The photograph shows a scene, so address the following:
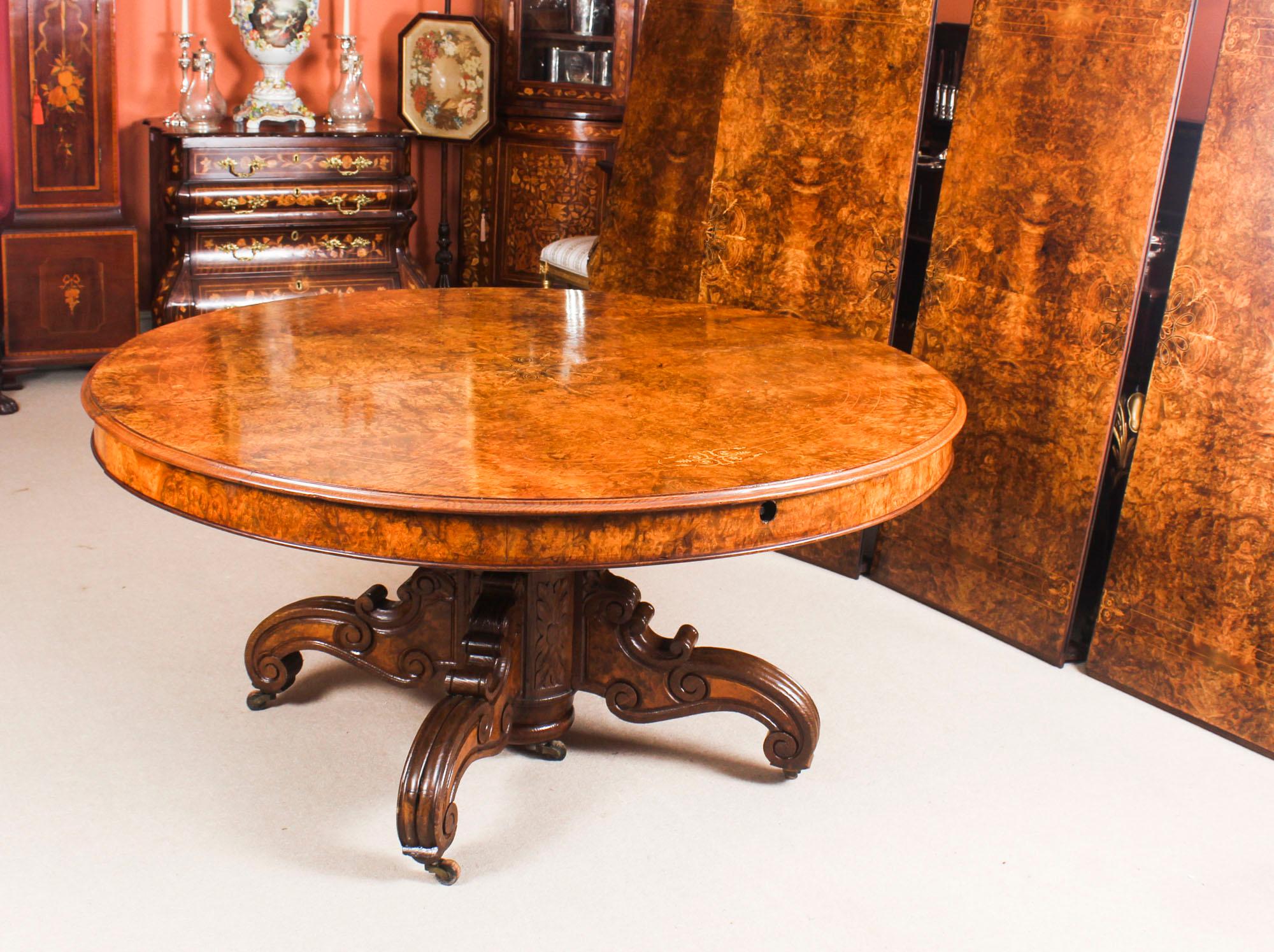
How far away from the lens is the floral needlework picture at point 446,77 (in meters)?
5.43

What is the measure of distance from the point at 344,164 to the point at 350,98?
294mm

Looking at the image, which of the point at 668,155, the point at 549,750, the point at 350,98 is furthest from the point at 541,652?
the point at 350,98

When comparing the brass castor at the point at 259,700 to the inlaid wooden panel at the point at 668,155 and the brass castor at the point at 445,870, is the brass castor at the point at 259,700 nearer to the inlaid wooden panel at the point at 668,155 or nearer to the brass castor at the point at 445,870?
the brass castor at the point at 445,870

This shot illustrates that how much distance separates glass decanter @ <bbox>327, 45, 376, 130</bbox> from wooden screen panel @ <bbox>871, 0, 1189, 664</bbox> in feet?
9.10

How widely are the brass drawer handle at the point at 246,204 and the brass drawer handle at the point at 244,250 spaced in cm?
12

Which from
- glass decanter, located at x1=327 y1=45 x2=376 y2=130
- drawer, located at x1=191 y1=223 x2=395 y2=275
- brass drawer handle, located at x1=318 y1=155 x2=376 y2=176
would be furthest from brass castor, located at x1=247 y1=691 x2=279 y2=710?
glass decanter, located at x1=327 y1=45 x2=376 y2=130

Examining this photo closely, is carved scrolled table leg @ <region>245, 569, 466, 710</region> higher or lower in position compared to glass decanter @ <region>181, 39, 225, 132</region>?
lower

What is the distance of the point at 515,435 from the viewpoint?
72.9 inches

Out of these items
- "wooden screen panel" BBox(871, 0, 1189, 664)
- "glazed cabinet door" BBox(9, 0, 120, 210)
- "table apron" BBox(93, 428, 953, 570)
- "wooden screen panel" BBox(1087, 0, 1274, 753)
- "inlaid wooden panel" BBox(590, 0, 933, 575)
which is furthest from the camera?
"glazed cabinet door" BBox(9, 0, 120, 210)

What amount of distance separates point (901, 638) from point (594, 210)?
119 inches

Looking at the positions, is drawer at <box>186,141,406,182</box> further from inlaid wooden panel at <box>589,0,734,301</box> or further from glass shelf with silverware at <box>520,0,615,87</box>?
inlaid wooden panel at <box>589,0,734,301</box>

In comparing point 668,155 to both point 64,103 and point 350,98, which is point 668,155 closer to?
point 350,98

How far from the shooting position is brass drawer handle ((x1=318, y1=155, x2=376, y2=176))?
16.0ft

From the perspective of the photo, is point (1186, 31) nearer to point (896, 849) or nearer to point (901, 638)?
point (901, 638)
